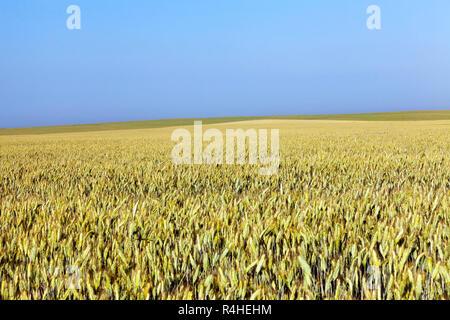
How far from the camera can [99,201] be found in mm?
3605

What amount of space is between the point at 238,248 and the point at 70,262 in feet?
3.15

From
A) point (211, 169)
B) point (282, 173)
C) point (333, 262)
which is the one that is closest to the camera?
point (333, 262)

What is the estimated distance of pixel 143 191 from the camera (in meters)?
4.50

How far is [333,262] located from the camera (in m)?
1.89

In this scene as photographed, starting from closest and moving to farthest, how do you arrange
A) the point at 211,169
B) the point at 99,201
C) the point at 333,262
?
1. the point at 333,262
2. the point at 99,201
3. the point at 211,169

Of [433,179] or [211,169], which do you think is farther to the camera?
[211,169]
